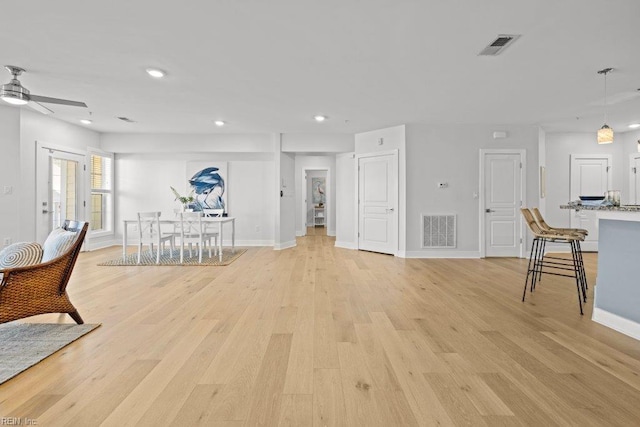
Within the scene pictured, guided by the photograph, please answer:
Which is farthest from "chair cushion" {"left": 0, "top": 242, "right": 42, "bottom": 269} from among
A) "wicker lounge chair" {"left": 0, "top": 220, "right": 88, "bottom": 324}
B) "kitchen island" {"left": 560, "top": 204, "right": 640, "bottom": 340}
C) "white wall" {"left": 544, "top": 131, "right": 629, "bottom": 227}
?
"white wall" {"left": 544, "top": 131, "right": 629, "bottom": 227}

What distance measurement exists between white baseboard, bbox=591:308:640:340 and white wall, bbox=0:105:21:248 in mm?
7534

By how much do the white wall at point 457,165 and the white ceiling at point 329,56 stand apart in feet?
1.99

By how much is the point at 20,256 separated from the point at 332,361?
2.66 m

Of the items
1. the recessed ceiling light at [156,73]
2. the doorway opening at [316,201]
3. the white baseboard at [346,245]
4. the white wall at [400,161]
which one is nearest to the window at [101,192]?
the recessed ceiling light at [156,73]

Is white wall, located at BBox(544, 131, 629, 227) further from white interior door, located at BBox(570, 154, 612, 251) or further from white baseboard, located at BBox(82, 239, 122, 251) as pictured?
white baseboard, located at BBox(82, 239, 122, 251)

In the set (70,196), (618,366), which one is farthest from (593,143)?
(70,196)

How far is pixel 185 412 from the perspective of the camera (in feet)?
5.14

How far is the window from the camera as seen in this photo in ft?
23.3

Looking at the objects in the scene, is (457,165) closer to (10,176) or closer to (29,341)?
(29,341)

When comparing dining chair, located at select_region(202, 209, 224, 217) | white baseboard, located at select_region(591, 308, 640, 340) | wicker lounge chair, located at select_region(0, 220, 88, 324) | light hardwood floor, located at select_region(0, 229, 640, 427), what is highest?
dining chair, located at select_region(202, 209, 224, 217)

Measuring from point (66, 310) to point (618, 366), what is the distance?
12.8ft

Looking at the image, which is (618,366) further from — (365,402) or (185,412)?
(185,412)

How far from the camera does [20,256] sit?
269 centimetres

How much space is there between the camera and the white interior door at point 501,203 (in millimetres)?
6156
